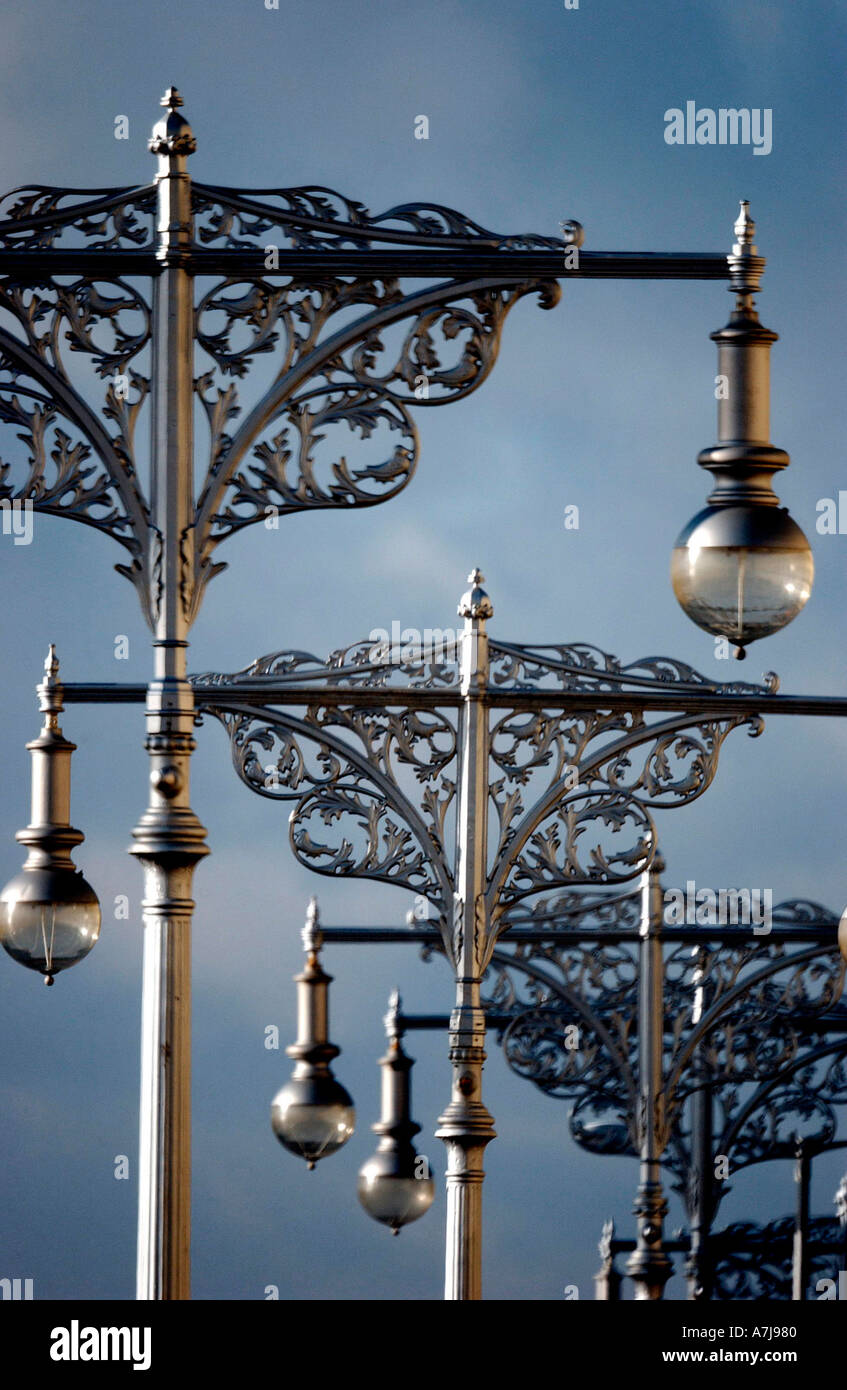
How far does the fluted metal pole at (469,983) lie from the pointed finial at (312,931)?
5.41 meters

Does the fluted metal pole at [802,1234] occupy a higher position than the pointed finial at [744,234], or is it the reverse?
the pointed finial at [744,234]

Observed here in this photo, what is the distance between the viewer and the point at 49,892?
1422 centimetres

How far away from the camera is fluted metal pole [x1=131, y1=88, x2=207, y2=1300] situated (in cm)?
1082

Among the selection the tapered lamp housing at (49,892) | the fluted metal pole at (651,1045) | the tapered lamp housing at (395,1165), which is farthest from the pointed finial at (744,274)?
the tapered lamp housing at (395,1165)

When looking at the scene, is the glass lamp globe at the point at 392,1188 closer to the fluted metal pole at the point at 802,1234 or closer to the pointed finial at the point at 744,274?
the fluted metal pole at the point at 802,1234

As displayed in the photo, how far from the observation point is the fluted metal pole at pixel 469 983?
1581 centimetres

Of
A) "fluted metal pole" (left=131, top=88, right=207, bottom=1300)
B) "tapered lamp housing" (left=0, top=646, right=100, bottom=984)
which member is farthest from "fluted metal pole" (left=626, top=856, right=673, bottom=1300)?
"fluted metal pole" (left=131, top=88, right=207, bottom=1300)

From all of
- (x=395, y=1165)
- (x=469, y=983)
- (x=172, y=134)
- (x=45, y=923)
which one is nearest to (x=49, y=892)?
(x=45, y=923)

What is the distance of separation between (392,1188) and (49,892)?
31.2ft

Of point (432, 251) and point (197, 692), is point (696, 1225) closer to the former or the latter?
point (197, 692)

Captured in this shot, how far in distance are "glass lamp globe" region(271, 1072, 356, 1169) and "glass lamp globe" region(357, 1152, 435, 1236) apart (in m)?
0.89

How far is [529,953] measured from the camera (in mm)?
21969
